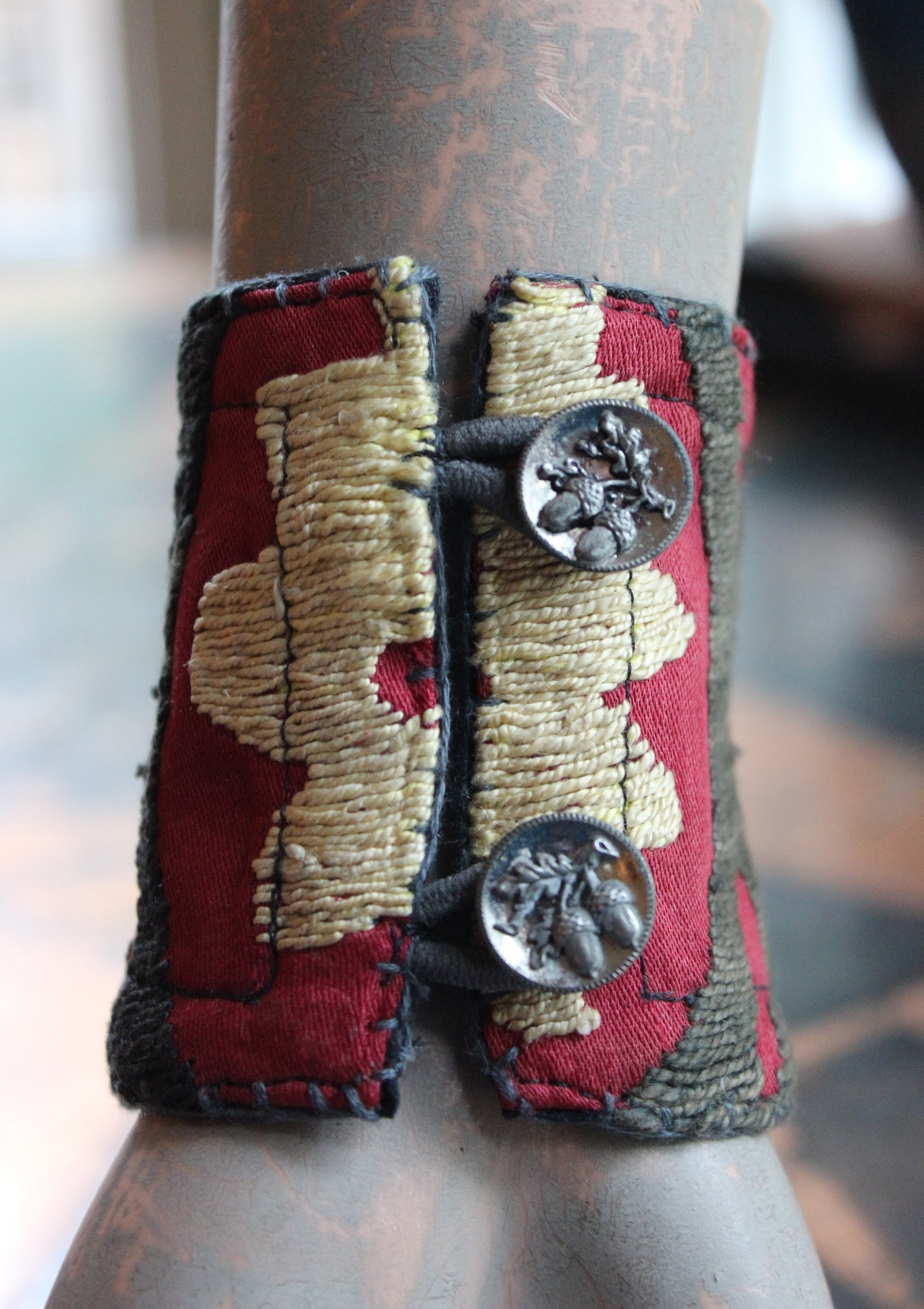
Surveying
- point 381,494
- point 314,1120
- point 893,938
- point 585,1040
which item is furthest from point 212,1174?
point 893,938

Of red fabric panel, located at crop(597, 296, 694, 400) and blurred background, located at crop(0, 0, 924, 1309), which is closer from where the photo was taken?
red fabric panel, located at crop(597, 296, 694, 400)

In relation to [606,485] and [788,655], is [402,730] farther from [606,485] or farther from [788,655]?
[788,655]

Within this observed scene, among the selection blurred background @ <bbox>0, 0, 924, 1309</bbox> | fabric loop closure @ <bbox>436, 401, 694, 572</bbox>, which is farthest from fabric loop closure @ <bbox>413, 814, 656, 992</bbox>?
blurred background @ <bbox>0, 0, 924, 1309</bbox>

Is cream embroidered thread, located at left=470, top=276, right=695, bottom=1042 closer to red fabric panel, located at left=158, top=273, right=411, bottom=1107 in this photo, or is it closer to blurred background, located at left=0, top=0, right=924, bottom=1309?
red fabric panel, located at left=158, top=273, right=411, bottom=1107

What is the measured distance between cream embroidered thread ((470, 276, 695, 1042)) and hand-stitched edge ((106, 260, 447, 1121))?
23 millimetres

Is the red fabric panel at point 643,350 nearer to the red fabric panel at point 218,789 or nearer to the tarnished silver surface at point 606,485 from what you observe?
the tarnished silver surface at point 606,485

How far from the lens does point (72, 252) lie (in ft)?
10.9

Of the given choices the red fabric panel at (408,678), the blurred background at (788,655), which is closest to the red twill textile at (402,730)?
the red fabric panel at (408,678)

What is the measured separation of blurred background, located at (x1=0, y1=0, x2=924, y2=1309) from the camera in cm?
81

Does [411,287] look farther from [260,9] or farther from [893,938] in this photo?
[893,938]

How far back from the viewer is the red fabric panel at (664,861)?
1.45ft

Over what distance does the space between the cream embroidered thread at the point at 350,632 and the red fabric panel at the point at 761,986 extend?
0.17m

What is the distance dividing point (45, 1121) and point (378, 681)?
54 cm

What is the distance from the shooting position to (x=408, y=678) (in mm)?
437
